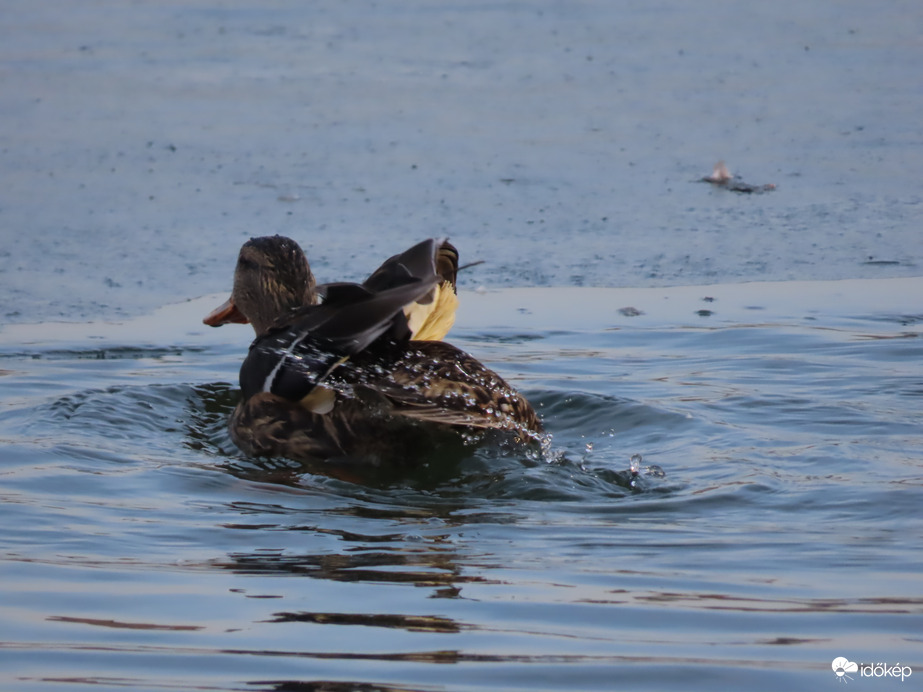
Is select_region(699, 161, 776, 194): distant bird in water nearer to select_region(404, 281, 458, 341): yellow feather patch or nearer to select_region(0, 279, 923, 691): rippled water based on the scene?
select_region(0, 279, 923, 691): rippled water

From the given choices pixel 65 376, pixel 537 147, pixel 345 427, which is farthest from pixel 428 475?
pixel 537 147

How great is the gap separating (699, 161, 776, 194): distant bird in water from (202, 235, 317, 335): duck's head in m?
3.53

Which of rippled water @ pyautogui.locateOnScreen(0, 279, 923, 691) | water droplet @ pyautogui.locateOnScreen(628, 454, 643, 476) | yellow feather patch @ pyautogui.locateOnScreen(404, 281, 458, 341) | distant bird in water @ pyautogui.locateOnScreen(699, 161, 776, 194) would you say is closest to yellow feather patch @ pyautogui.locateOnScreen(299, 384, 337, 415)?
rippled water @ pyautogui.locateOnScreen(0, 279, 923, 691)

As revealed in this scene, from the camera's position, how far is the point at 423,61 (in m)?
11.3

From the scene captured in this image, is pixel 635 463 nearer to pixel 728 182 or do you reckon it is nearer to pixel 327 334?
pixel 327 334

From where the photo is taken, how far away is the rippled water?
3.03 meters

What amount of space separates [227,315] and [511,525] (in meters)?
2.59

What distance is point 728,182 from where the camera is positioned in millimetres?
8906

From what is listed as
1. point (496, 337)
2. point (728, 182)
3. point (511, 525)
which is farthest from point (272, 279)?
point (728, 182)

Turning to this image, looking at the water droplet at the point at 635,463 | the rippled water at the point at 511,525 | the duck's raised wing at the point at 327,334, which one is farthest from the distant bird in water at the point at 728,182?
the duck's raised wing at the point at 327,334

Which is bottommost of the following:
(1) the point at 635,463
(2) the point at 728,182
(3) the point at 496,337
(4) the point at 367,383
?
(1) the point at 635,463

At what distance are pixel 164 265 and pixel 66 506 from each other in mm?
3418

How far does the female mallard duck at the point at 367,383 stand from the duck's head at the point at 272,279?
2.40 ft

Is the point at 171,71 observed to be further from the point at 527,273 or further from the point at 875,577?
the point at 875,577
